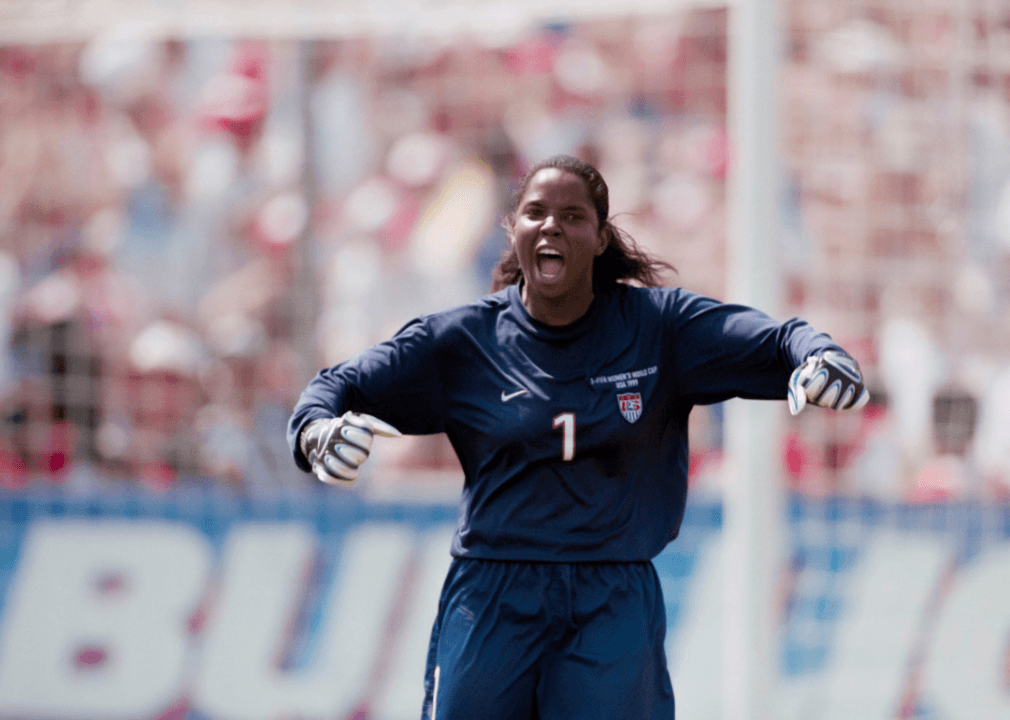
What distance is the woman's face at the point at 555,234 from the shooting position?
295 cm

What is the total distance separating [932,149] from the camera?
5.57 metres

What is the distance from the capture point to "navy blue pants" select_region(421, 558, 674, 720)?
9.27 ft

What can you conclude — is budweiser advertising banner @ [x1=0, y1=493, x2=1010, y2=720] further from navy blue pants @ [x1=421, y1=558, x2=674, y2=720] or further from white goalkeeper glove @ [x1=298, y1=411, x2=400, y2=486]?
white goalkeeper glove @ [x1=298, y1=411, x2=400, y2=486]

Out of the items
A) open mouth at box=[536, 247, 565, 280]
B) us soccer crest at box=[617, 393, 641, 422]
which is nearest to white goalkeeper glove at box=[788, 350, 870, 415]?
us soccer crest at box=[617, 393, 641, 422]

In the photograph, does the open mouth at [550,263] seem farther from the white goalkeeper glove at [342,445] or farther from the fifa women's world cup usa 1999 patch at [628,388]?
the white goalkeeper glove at [342,445]

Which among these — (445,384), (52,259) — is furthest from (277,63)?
(445,384)

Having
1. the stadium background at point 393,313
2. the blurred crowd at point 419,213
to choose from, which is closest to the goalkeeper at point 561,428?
the stadium background at point 393,313

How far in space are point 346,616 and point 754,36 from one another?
9.94ft

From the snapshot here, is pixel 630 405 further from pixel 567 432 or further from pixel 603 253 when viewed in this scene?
pixel 603 253

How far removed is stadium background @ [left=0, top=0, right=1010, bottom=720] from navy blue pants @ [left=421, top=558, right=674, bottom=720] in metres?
2.24

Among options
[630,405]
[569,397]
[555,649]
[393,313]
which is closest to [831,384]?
[630,405]

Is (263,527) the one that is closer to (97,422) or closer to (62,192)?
(97,422)

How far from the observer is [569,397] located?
295 centimetres

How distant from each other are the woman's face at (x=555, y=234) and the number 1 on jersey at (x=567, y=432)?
295 mm
